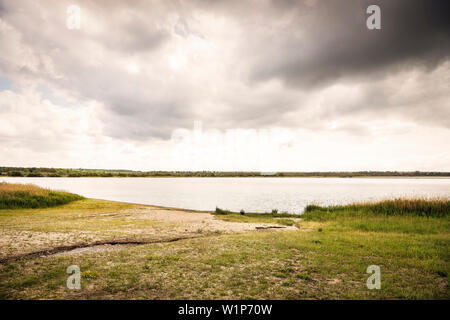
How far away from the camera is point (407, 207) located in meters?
23.1

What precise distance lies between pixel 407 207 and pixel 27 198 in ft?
147

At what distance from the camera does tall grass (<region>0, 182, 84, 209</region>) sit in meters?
26.3

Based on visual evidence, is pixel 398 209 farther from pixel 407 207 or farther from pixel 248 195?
pixel 248 195

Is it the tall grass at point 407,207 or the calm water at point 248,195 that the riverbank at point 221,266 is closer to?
the tall grass at point 407,207

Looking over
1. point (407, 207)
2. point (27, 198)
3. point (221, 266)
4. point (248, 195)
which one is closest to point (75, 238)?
point (221, 266)

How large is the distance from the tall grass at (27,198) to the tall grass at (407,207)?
3577 cm

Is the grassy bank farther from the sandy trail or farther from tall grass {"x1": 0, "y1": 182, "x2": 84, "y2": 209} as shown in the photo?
tall grass {"x1": 0, "y1": 182, "x2": 84, "y2": 209}

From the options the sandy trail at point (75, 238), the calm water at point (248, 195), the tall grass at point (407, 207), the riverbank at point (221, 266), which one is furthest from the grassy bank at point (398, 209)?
the sandy trail at point (75, 238)

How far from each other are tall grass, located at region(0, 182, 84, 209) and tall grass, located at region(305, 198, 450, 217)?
117 feet

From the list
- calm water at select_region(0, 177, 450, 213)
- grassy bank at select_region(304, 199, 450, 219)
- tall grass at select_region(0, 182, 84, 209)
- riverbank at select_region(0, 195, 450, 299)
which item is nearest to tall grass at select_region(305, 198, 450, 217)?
grassy bank at select_region(304, 199, 450, 219)

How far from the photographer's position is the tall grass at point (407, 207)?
21.7m
